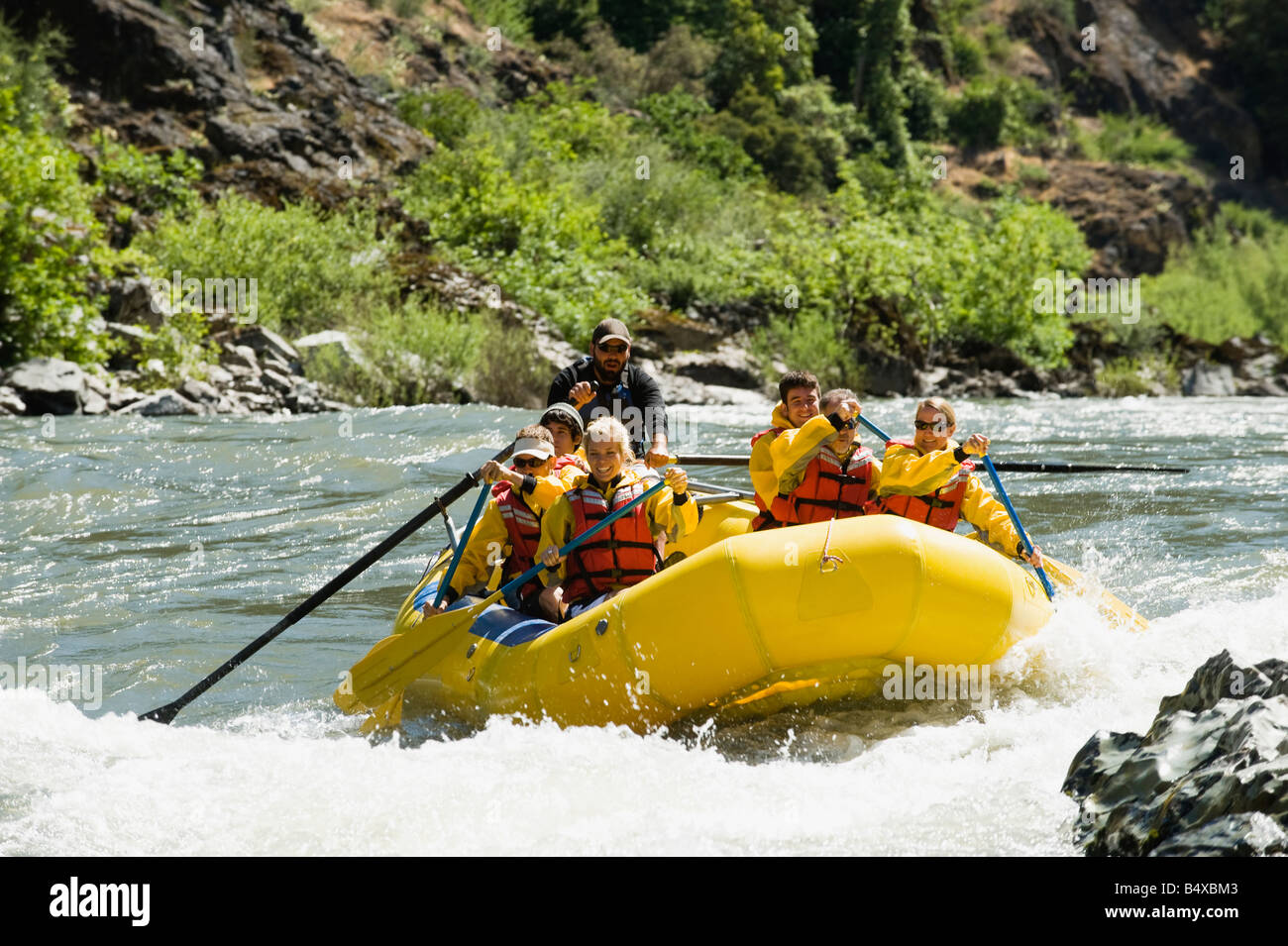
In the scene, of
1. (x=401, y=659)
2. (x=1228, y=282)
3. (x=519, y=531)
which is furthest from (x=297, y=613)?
(x=1228, y=282)

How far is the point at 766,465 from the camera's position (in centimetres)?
485

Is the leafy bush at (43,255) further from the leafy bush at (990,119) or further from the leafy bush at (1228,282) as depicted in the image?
the leafy bush at (990,119)

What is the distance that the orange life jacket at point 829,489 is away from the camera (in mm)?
4852

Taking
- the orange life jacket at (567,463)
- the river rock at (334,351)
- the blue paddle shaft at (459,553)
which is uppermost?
the river rock at (334,351)

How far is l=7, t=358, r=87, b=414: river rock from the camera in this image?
1175 cm

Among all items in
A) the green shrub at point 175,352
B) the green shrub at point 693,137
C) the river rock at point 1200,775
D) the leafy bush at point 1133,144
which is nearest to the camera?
the river rock at point 1200,775

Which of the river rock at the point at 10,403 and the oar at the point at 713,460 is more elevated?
the river rock at the point at 10,403

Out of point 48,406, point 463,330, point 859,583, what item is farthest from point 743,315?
point 859,583

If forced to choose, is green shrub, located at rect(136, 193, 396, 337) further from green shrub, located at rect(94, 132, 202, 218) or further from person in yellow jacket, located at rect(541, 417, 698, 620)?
person in yellow jacket, located at rect(541, 417, 698, 620)

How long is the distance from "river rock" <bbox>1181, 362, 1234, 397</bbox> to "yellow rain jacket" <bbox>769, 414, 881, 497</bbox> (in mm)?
16311

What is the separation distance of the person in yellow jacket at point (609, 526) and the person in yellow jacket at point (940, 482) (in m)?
0.88

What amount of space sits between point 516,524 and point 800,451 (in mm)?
1070

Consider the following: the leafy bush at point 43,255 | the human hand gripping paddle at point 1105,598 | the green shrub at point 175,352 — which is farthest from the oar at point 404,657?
Answer: the green shrub at point 175,352

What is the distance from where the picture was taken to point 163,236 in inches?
591
